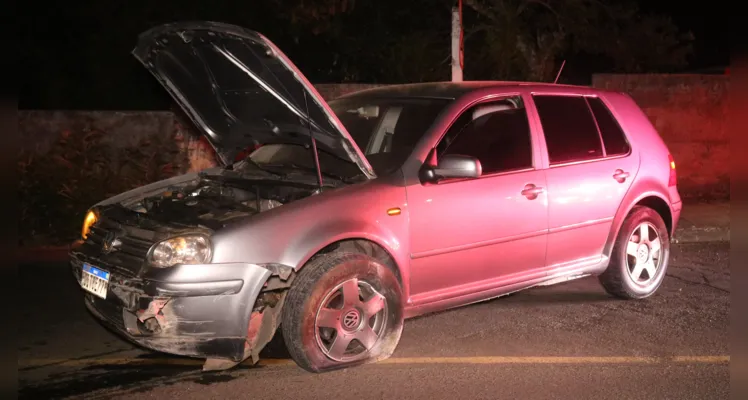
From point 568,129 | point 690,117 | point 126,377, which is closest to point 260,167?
point 126,377

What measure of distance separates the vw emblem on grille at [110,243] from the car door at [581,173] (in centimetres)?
298

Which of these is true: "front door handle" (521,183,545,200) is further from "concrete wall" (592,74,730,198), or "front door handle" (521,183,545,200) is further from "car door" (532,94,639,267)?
"concrete wall" (592,74,730,198)

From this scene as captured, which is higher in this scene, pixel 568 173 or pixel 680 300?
pixel 568 173

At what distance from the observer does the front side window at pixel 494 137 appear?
19.4ft

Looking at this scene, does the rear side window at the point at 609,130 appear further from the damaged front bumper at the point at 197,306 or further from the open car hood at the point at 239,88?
the damaged front bumper at the point at 197,306

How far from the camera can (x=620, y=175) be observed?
21.4 ft

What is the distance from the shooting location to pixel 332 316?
16.6 ft

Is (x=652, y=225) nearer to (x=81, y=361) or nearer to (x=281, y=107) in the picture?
(x=281, y=107)

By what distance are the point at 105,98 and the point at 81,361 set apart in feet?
38.2

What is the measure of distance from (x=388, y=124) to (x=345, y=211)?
111cm

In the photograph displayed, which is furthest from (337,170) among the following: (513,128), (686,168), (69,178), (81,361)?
(686,168)

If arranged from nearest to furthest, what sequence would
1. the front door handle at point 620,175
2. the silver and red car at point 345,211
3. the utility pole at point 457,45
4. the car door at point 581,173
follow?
the silver and red car at point 345,211, the car door at point 581,173, the front door handle at point 620,175, the utility pole at point 457,45

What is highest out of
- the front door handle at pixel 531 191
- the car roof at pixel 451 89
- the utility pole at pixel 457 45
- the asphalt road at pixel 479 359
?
the utility pole at pixel 457 45

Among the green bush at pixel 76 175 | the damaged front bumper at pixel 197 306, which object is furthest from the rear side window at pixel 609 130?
the green bush at pixel 76 175
